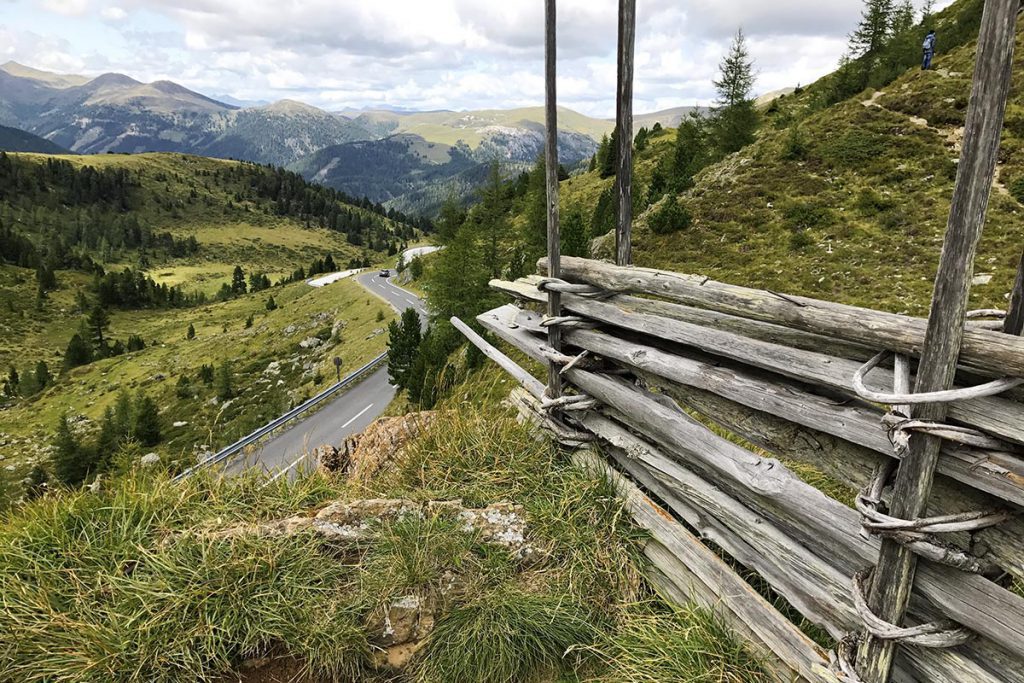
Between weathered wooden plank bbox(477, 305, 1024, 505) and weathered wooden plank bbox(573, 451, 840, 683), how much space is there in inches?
45.0

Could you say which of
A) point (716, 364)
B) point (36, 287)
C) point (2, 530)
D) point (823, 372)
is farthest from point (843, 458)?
point (36, 287)

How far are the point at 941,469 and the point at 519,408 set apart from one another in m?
4.08

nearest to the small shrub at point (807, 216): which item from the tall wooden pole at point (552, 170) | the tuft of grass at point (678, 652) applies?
the tall wooden pole at point (552, 170)

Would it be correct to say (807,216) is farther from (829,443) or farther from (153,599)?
(153,599)

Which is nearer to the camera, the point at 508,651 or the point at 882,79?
the point at 508,651

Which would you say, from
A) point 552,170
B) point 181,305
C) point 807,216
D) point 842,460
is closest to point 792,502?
point 842,460

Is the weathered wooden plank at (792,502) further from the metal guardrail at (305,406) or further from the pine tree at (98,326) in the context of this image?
the pine tree at (98,326)

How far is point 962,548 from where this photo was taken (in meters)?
2.37

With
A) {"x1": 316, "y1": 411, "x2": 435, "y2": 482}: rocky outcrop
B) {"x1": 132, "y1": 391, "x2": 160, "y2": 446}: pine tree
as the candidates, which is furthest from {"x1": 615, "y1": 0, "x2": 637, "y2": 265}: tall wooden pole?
{"x1": 132, "y1": 391, "x2": 160, "y2": 446}: pine tree

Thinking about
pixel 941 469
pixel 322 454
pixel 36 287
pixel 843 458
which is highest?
pixel 941 469

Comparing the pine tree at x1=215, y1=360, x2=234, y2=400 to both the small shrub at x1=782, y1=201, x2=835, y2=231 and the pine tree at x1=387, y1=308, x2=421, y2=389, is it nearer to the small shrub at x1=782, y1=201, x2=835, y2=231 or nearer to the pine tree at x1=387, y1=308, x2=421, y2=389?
the pine tree at x1=387, y1=308, x2=421, y2=389

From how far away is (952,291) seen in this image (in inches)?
83.6

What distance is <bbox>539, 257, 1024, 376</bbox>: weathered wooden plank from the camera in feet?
6.81

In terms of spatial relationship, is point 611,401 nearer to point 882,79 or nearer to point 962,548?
point 962,548
